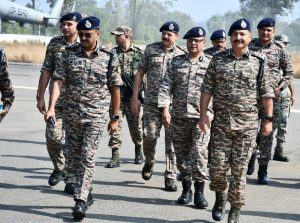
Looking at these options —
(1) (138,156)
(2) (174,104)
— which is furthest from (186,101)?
(1) (138,156)

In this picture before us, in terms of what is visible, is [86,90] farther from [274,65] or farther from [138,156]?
[138,156]

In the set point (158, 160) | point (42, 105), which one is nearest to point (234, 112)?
point (42, 105)

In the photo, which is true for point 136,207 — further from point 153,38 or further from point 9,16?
point 153,38

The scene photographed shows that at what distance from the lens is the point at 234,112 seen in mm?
6492

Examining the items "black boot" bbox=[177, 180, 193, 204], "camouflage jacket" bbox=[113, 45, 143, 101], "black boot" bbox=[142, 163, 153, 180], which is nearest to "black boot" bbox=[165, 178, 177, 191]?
"black boot" bbox=[142, 163, 153, 180]

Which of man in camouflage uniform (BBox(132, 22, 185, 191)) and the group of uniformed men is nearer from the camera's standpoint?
the group of uniformed men

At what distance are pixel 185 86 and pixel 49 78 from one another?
5.03 feet

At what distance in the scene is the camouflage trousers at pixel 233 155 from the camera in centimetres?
646

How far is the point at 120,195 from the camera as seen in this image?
26.0 feet

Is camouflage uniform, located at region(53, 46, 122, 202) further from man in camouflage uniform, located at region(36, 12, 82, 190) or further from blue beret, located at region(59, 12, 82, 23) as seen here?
blue beret, located at region(59, 12, 82, 23)

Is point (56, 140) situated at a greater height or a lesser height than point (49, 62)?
lesser

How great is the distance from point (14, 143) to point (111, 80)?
5222mm

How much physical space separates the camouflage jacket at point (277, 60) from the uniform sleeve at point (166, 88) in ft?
5.50

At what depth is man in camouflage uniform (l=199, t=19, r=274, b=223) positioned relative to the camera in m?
6.46
